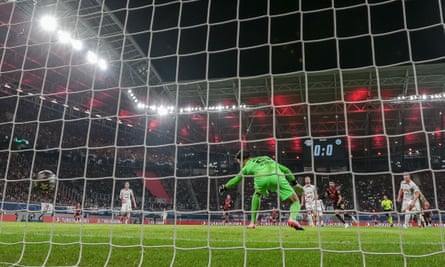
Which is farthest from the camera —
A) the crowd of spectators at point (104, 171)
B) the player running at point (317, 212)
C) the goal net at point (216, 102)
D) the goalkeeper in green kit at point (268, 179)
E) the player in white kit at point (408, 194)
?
the crowd of spectators at point (104, 171)

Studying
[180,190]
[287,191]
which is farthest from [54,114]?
[287,191]

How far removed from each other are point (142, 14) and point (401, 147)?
1692 cm

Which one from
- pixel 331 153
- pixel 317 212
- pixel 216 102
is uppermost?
pixel 216 102

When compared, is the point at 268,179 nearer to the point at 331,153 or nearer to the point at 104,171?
the point at 331,153

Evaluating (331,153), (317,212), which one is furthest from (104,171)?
(317,212)

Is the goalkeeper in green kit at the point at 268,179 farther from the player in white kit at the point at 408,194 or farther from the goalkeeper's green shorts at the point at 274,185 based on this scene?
the player in white kit at the point at 408,194

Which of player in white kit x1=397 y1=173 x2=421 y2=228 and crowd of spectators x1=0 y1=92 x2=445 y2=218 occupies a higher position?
crowd of spectators x1=0 y1=92 x2=445 y2=218

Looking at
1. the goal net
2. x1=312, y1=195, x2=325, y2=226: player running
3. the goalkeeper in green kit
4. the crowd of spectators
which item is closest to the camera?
x1=312, y1=195, x2=325, y2=226: player running

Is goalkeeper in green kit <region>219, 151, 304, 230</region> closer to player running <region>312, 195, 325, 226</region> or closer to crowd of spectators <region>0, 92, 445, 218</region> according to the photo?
player running <region>312, 195, 325, 226</region>

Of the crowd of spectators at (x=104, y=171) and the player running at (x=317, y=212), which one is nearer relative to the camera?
the player running at (x=317, y=212)

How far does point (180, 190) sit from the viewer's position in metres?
24.4

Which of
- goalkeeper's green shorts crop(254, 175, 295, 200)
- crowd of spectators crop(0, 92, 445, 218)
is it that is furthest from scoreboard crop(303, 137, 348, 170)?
goalkeeper's green shorts crop(254, 175, 295, 200)

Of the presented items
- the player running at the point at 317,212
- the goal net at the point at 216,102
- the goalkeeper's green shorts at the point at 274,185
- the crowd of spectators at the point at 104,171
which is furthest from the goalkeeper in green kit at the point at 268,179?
the crowd of spectators at the point at 104,171

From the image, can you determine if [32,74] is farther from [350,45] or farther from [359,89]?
[359,89]
